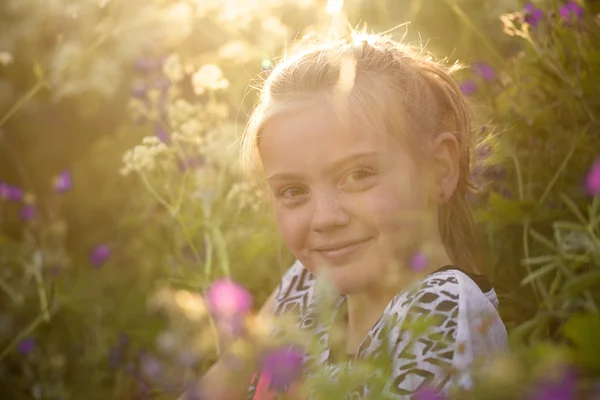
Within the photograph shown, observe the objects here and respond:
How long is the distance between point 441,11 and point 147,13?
1066mm

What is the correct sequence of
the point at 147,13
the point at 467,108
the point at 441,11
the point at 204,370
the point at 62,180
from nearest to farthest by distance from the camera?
the point at 467,108 < the point at 204,370 < the point at 441,11 < the point at 147,13 < the point at 62,180

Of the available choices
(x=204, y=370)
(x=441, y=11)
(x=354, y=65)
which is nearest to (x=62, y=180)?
(x=204, y=370)

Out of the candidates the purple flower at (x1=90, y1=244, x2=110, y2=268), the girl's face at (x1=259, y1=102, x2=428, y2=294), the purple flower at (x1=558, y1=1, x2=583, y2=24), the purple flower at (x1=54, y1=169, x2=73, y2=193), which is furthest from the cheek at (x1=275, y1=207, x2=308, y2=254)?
the purple flower at (x1=54, y1=169, x2=73, y2=193)

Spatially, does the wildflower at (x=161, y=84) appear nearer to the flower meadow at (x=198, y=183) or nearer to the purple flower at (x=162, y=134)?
the flower meadow at (x=198, y=183)

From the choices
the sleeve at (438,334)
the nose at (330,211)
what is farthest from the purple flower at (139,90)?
the sleeve at (438,334)

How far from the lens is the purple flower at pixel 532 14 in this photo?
5.66 ft

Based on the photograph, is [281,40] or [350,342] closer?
[350,342]

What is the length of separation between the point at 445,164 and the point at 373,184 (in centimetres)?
22

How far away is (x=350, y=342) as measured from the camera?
149 cm

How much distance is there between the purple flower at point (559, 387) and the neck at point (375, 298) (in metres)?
0.84

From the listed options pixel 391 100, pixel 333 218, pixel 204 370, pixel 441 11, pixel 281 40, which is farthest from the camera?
pixel 281 40

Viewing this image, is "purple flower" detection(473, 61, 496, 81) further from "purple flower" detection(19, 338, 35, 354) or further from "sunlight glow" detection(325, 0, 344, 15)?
"purple flower" detection(19, 338, 35, 354)

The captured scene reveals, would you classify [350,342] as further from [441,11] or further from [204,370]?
[441,11]

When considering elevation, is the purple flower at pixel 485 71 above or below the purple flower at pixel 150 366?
above
